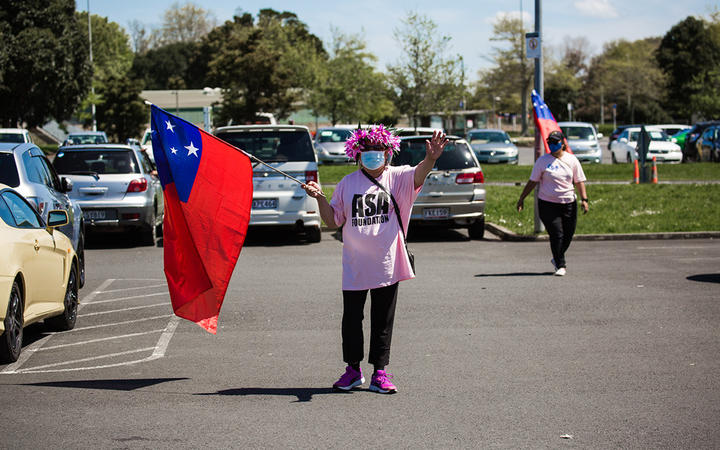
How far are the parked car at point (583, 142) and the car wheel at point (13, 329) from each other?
33263 millimetres

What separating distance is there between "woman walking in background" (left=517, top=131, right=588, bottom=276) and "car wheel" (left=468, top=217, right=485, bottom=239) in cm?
491

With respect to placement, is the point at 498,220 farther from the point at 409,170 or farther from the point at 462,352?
the point at 409,170

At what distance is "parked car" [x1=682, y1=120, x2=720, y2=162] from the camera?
1571 inches

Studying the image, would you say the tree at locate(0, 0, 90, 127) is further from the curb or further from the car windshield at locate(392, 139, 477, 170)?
the curb

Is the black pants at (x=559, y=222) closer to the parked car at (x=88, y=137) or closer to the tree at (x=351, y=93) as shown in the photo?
the parked car at (x=88, y=137)

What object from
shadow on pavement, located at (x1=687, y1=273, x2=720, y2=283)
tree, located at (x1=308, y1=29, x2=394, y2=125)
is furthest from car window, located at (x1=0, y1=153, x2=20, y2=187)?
tree, located at (x1=308, y1=29, x2=394, y2=125)

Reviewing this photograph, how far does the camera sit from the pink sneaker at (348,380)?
6523 mm

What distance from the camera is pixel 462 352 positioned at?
7828mm

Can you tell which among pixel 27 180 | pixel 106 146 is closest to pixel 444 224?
pixel 106 146

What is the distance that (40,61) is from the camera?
148ft

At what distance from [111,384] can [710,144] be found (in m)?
35.7

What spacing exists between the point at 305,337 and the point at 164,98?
102855mm

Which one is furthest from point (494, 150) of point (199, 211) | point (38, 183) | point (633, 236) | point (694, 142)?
point (199, 211)

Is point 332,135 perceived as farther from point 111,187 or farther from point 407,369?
point 407,369
